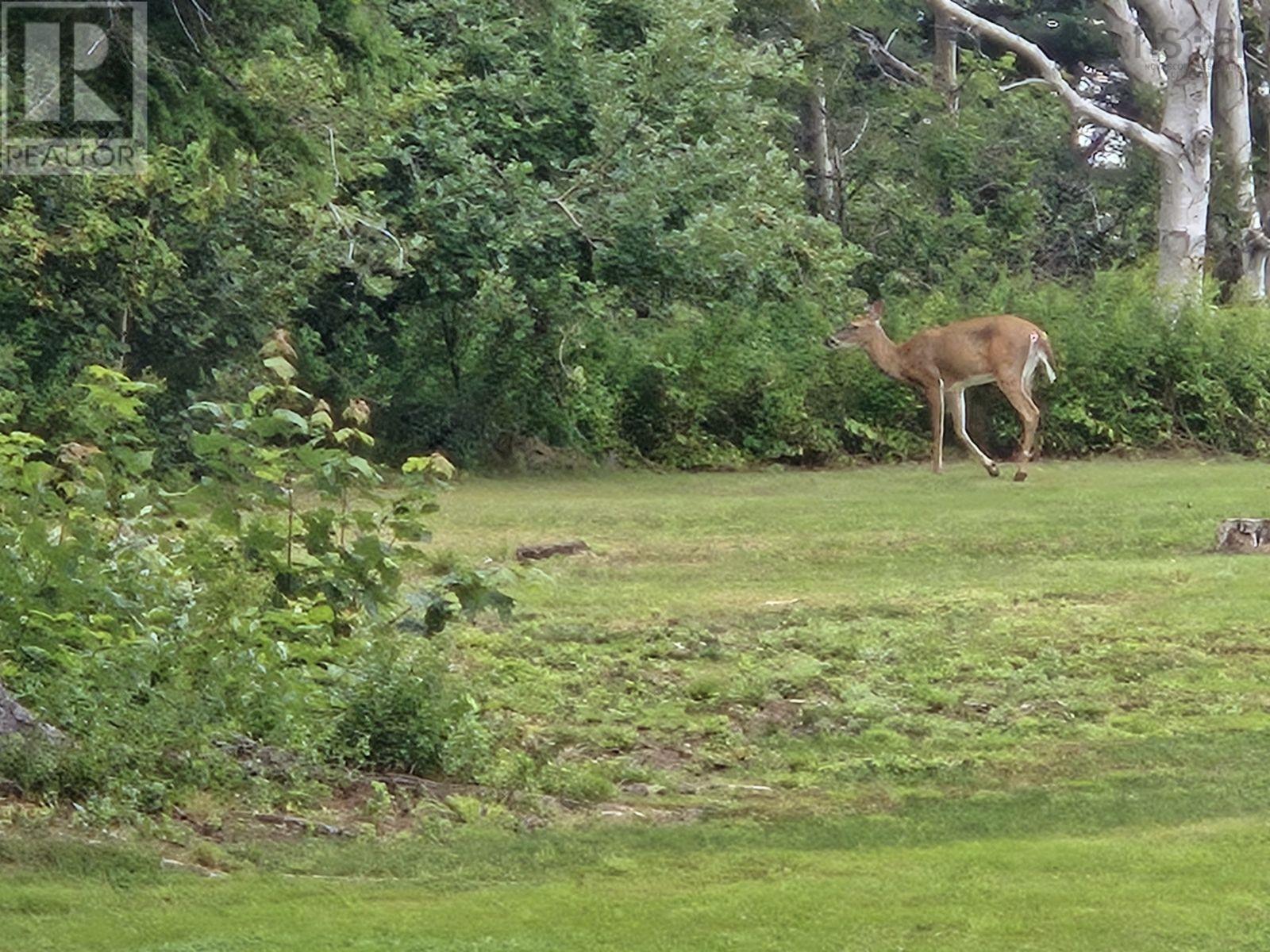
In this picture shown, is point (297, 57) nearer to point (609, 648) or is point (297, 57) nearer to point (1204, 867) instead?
point (609, 648)

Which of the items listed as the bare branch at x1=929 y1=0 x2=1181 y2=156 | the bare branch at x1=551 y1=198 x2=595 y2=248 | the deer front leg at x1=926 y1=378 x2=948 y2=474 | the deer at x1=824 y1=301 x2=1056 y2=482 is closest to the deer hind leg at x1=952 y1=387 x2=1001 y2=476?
the deer at x1=824 y1=301 x2=1056 y2=482

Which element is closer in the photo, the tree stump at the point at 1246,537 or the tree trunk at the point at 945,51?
the tree stump at the point at 1246,537

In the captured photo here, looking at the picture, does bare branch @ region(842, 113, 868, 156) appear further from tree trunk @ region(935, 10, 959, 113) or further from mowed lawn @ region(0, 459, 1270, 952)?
mowed lawn @ region(0, 459, 1270, 952)

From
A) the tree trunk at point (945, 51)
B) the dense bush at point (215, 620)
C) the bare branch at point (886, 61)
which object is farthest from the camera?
the tree trunk at point (945, 51)

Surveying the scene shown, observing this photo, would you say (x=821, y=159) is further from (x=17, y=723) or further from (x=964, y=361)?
(x=17, y=723)

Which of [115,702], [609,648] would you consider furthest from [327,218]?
[115,702]

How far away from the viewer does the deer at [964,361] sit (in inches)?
968

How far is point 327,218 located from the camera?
21609mm

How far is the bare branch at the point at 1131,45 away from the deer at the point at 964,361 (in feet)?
25.8

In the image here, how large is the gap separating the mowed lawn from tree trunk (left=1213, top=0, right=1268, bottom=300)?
1549cm

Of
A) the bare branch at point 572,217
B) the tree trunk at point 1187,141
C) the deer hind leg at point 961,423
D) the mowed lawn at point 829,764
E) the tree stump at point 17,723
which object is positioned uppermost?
the tree trunk at point 1187,141

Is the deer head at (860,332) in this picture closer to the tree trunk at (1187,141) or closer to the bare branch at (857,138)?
the tree trunk at (1187,141)

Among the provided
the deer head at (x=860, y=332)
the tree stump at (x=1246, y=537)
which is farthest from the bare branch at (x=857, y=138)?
the tree stump at (x=1246, y=537)

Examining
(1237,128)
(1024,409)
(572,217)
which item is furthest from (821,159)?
(572,217)
